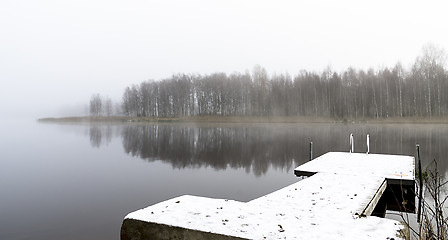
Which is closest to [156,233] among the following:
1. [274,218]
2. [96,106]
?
[274,218]

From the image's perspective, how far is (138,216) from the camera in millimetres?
4281

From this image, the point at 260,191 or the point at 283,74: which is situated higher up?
the point at 283,74

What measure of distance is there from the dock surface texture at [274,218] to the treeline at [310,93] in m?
48.8

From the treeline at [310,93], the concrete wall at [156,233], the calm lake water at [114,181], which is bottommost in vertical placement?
the calm lake water at [114,181]

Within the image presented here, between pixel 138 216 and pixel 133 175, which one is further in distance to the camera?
pixel 133 175

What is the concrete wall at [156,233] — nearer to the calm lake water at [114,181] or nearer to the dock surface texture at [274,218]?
the dock surface texture at [274,218]

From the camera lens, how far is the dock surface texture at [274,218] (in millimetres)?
3687

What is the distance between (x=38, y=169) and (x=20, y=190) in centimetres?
470

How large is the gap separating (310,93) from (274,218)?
5650cm

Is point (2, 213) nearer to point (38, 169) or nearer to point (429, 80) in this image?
point (38, 169)

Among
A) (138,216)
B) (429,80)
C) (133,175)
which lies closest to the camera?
(138,216)

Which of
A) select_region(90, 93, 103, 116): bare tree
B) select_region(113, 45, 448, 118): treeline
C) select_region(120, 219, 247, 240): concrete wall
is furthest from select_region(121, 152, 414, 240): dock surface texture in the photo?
select_region(90, 93, 103, 116): bare tree

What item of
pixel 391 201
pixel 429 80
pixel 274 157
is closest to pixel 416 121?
pixel 429 80

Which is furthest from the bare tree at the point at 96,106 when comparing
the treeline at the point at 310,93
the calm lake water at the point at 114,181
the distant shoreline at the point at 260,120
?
the calm lake water at the point at 114,181
